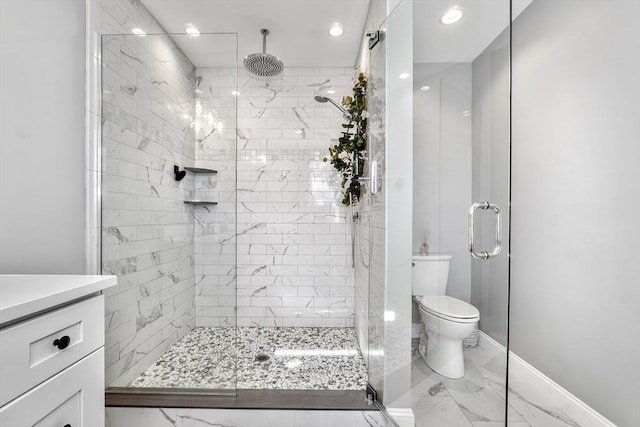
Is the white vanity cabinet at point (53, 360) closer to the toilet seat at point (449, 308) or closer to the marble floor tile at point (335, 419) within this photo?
the marble floor tile at point (335, 419)

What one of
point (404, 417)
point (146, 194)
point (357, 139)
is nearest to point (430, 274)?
point (404, 417)

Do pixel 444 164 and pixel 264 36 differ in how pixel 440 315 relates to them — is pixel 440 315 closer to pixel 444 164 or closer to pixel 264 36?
pixel 444 164

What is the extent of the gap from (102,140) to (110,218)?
1.52 ft

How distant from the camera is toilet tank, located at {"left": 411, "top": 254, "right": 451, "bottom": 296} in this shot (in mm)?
1234

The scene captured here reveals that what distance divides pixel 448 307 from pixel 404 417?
0.69 meters

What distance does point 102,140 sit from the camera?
1.68 meters

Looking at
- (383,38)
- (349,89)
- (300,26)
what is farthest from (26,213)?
(349,89)

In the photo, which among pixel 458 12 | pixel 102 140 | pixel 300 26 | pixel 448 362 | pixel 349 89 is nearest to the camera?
pixel 458 12

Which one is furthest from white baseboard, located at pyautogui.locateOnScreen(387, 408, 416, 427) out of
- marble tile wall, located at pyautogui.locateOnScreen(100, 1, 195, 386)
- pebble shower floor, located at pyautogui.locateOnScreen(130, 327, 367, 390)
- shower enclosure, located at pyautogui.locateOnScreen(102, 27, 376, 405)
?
marble tile wall, located at pyautogui.locateOnScreen(100, 1, 195, 386)

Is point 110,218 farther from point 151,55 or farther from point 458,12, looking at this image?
point 458,12

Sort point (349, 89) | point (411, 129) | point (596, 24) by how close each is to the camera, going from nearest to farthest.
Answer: point (411, 129)
point (596, 24)
point (349, 89)

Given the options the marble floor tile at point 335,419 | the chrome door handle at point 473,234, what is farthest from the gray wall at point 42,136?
the chrome door handle at point 473,234

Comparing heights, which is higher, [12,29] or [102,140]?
[12,29]

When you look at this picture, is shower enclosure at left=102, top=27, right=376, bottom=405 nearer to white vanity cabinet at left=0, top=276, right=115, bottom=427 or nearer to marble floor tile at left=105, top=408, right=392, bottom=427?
marble floor tile at left=105, top=408, right=392, bottom=427
